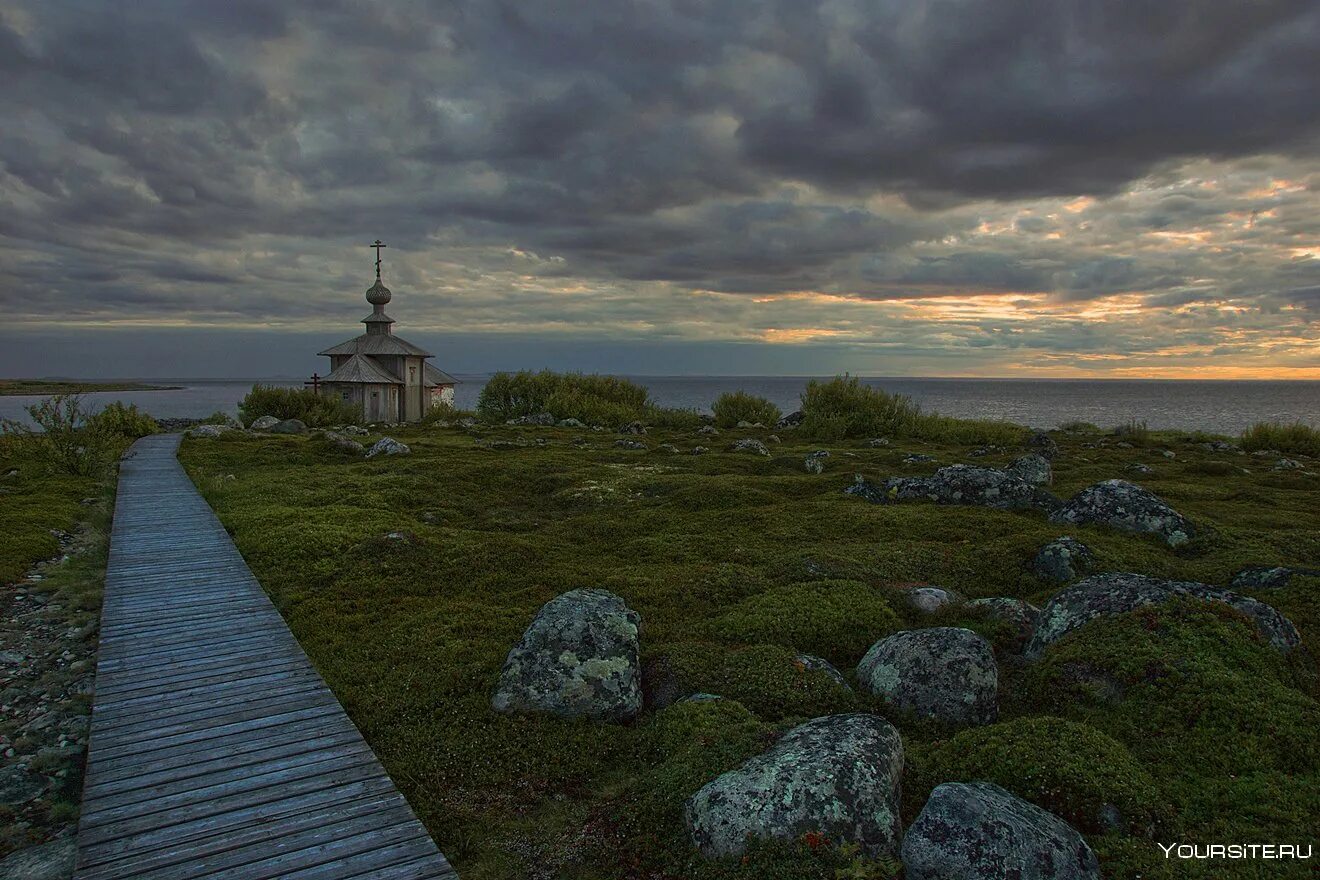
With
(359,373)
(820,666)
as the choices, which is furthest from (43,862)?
(359,373)

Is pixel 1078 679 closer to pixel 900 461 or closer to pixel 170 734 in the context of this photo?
pixel 170 734

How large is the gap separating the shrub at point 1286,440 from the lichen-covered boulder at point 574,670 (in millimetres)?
37237

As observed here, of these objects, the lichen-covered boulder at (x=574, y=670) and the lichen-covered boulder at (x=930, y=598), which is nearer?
the lichen-covered boulder at (x=574, y=670)

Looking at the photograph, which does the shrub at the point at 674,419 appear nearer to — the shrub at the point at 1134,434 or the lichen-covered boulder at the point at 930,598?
the shrub at the point at 1134,434

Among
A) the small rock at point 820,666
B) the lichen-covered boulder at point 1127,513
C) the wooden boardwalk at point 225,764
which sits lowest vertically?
the wooden boardwalk at point 225,764

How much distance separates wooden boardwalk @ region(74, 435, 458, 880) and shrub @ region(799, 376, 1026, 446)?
1130 inches

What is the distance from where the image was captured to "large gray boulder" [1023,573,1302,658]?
842cm

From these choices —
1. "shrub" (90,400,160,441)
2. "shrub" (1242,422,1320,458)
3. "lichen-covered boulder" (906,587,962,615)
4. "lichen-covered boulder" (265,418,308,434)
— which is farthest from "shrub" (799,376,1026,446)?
"shrub" (90,400,160,441)

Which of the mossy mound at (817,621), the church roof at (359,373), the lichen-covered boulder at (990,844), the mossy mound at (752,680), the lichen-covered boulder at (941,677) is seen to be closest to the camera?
the lichen-covered boulder at (990,844)

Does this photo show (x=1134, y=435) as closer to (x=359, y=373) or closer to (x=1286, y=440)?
(x=1286, y=440)

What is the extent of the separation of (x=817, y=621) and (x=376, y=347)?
47.1 m

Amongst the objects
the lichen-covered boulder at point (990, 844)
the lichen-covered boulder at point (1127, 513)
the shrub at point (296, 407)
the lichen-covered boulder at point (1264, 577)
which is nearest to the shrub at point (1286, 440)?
the lichen-covered boulder at point (1127, 513)

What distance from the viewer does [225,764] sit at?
22.0 feet

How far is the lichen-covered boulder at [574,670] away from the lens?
25.8ft
